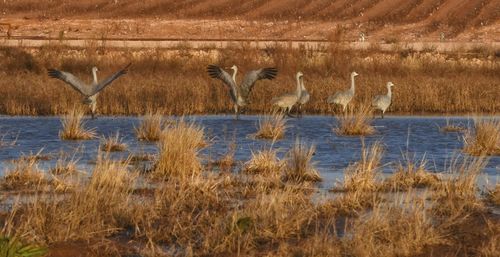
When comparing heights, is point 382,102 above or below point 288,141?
above

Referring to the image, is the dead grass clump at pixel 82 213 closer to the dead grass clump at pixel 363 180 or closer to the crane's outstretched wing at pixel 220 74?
the dead grass clump at pixel 363 180

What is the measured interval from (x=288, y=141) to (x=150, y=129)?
2110mm

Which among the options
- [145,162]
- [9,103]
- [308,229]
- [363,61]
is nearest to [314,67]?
[363,61]

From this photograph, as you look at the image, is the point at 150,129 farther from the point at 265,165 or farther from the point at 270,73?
the point at 265,165

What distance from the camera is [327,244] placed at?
9648 mm

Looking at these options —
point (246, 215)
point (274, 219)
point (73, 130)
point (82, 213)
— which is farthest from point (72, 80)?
point (274, 219)

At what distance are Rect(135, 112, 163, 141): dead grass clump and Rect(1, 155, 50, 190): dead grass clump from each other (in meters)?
5.28

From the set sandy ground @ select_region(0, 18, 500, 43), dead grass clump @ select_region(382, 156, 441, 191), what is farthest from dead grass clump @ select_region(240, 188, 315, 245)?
sandy ground @ select_region(0, 18, 500, 43)

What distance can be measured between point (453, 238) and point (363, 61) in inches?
853

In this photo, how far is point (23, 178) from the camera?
13781 mm

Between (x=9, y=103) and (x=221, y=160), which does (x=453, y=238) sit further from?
(x=9, y=103)

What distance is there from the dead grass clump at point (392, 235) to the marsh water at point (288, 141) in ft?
13.0

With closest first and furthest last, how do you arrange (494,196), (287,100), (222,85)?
(494,196)
(287,100)
(222,85)

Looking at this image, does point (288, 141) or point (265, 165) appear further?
point (288, 141)
